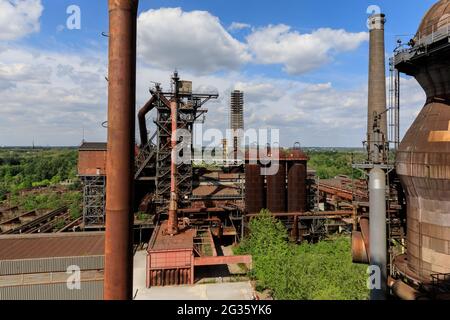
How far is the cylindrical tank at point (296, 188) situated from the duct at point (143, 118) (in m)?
15.9

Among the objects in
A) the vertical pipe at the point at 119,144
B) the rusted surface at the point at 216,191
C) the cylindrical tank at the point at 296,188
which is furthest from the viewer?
the rusted surface at the point at 216,191

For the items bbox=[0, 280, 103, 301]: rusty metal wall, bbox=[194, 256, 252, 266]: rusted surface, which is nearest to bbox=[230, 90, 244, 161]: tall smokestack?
bbox=[194, 256, 252, 266]: rusted surface

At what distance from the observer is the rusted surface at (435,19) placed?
11.3 metres

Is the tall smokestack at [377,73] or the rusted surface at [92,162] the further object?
the rusted surface at [92,162]

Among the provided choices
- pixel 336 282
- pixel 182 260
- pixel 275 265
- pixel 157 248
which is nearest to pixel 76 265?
pixel 157 248

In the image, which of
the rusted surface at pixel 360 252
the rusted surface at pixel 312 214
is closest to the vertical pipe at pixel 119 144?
the rusted surface at pixel 360 252

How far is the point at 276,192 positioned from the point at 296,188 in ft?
6.65

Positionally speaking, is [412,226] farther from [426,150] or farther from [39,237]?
[39,237]

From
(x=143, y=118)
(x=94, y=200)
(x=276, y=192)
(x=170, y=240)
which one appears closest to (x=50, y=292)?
(x=170, y=240)

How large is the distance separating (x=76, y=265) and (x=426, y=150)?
18.1 metres

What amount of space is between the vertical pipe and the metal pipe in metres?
9.90

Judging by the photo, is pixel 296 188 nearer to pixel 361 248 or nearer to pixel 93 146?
pixel 361 248

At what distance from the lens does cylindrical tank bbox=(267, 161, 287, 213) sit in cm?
2673

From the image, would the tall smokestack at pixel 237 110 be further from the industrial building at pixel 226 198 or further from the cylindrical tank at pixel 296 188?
the cylindrical tank at pixel 296 188
